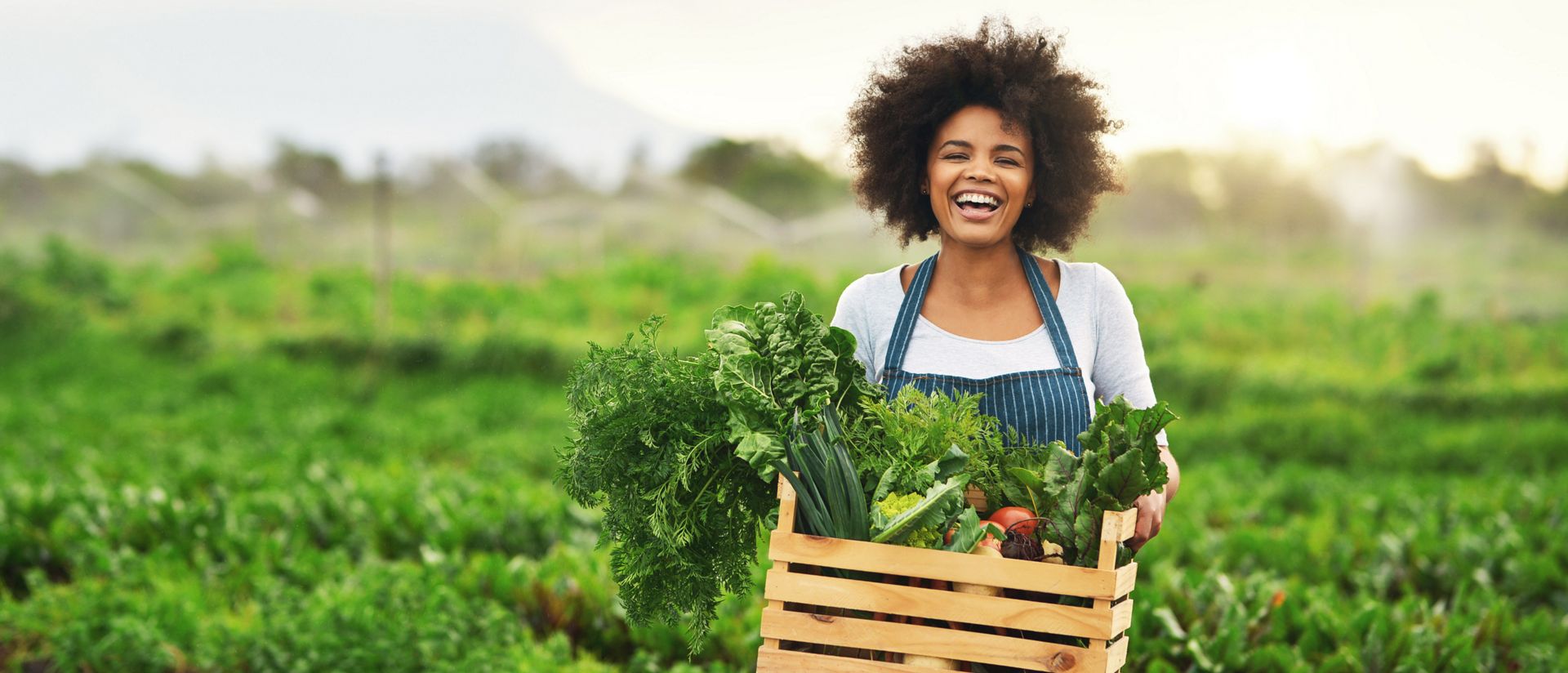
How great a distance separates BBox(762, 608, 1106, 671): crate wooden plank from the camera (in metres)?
2.58

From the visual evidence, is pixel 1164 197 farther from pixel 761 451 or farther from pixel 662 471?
pixel 761 451

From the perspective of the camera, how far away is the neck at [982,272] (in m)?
3.33

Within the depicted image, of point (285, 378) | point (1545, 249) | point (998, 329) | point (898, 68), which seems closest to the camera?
point (998, 329)

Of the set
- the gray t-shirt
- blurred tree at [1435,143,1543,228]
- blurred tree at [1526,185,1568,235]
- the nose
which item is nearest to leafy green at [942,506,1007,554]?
the gray t-shirt

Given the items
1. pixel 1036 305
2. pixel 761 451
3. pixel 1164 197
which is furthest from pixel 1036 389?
pixel 1164 197

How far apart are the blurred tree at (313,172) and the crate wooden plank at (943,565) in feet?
77.9

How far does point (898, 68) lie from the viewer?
3508mm

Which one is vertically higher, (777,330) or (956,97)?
(956,97)

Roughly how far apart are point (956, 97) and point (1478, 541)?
565 centimetres

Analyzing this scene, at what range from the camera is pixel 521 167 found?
26688mm

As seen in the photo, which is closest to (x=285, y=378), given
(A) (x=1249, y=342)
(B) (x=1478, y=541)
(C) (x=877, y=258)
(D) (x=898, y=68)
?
(C) (x=877, y=258)

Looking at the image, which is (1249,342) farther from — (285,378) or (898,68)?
(898,68)

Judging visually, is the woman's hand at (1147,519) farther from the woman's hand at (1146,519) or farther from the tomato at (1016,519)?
the tomato at (1016,519)

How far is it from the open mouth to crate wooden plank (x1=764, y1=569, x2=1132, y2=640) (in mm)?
1011
